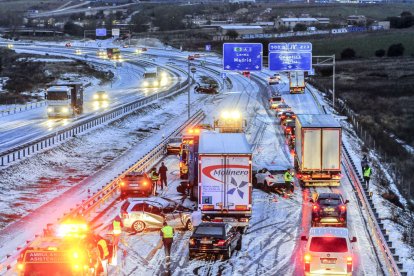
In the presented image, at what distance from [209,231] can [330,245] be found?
506 centimetres

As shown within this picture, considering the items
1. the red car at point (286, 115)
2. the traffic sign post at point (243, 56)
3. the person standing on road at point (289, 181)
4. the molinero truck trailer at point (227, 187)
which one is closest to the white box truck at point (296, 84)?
the red car at point (286, 115)

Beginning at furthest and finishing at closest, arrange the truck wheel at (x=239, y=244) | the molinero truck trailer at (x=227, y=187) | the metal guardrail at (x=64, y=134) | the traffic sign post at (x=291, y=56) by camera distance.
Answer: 1. the traffic sign post at (x=291, y=56)
2. the metal guardrail at (x=64, y=134)
3. the molinero truck trailer at (x=227, y=187)
4. the truck wheel at (x=239, y=244)

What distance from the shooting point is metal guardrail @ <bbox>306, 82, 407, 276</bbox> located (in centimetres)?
2450

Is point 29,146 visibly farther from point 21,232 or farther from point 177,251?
point 177,251

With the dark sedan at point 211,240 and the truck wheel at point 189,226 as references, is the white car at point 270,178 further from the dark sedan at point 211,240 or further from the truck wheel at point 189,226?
the dark sedan at point 211,240

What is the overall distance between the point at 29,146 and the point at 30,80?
77.1m

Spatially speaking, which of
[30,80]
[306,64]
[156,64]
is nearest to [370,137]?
[306,64]

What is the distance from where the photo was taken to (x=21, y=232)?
104ft

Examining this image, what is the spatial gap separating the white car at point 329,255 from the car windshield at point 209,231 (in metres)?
4.26

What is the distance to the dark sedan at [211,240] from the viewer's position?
85.4ft

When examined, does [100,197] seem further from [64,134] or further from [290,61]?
[290,61]

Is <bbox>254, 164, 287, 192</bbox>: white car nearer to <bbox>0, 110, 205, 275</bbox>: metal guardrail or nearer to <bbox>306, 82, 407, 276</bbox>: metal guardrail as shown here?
<bbox>306, 82, 407, 276</bbox>: metal guardrail

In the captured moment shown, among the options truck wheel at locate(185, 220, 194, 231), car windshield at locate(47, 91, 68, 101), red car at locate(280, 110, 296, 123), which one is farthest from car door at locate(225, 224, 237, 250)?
car windshield at locate(47, 91, 68, 101)

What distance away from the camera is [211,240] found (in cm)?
2608
